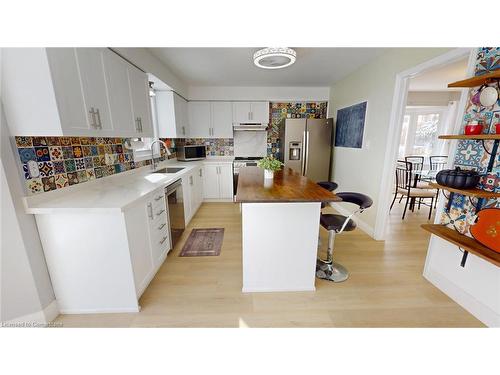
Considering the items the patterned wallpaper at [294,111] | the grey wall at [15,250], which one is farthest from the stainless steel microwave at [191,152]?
the grey wall at [15,250]

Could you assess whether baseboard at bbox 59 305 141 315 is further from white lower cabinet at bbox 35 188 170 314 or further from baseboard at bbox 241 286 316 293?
baseboard at bbox 241 286 316 293

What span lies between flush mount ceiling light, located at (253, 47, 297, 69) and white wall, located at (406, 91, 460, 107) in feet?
14.6

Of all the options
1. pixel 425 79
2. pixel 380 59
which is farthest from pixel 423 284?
pixel 425 79

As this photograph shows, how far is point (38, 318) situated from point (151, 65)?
2.73m

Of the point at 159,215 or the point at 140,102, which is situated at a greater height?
the point at 140,102

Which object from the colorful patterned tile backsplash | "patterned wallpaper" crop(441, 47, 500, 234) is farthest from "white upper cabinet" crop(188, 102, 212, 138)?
"patterned wallpaper" crop(441, 47, 500, 234)

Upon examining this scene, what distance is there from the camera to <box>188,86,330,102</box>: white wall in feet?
13.5

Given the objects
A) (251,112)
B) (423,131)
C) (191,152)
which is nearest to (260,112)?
(251,112)

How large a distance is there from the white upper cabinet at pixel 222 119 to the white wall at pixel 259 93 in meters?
0.17

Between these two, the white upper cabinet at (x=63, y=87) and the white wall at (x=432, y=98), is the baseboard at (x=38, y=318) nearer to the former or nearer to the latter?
the white upper cabinet at (x=63, y=87)

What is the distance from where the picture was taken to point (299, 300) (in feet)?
5.58

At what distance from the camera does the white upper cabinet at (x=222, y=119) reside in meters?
4.15

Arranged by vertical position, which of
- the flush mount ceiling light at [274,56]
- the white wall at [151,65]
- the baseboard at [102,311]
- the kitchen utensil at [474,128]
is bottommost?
the baseboard at [102,311]

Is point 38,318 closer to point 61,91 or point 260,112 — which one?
point 61,91
